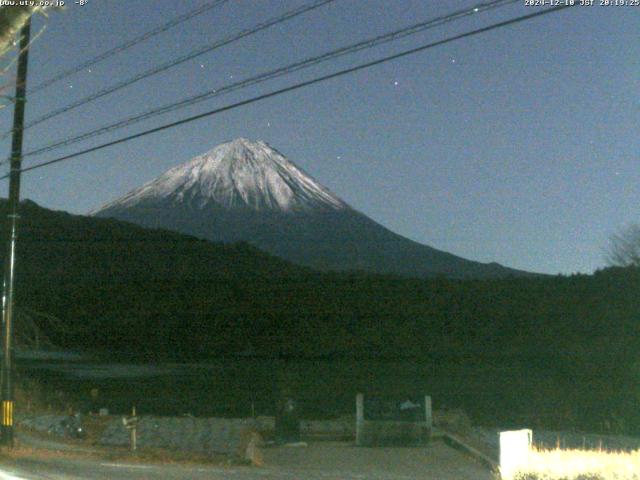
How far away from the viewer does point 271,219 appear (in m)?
172

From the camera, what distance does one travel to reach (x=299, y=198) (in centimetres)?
16350

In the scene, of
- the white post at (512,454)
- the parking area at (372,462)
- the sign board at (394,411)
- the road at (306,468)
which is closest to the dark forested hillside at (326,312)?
the sign board at (394,411)

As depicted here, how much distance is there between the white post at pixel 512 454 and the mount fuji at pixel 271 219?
123675 mm

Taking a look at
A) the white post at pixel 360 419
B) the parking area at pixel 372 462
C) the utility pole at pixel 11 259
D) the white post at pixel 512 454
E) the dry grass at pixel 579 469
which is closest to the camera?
the dry grass at pixel 579 469

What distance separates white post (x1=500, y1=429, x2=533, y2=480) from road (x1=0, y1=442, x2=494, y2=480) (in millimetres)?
4439

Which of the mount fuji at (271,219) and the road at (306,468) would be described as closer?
the road at (306,468)

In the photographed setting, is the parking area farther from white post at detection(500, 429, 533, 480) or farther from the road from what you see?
white post at detection(500, 429, 533, 480)

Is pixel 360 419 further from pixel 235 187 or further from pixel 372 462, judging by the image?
pixel 235 187

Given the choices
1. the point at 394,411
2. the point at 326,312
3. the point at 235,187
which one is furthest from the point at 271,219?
the point at 394,411

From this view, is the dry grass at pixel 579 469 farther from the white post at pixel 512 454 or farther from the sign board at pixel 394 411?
the sign board at pixel 394 411

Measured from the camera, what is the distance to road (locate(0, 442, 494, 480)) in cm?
1255

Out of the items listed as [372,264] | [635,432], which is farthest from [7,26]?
[372,264]

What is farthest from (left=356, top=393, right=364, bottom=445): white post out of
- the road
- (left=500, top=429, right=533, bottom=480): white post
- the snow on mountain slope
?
the snow on mountain slope

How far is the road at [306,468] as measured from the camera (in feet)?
41.2
